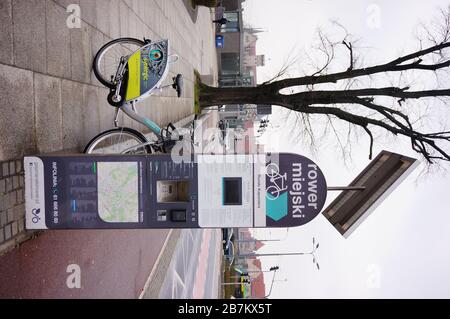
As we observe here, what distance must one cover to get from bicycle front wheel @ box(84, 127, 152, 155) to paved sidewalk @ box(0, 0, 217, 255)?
1.04ft

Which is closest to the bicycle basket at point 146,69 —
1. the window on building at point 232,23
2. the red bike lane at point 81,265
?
the red bike lane at point 81,265

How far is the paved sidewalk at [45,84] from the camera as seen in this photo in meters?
4.08

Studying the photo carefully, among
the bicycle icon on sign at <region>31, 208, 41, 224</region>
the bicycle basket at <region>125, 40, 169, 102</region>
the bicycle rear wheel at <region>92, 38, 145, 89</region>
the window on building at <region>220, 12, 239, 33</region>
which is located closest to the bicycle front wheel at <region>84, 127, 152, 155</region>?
the bicycle basket at <region>125, 40, 169, 102</region>

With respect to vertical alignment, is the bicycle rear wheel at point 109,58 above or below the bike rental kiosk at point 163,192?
above

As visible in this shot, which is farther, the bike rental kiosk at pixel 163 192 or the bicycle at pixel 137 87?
the bicycle at pixel 137 87

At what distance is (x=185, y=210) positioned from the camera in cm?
417

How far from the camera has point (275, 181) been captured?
418 cm

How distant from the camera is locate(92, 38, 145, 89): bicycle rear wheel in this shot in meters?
5.98

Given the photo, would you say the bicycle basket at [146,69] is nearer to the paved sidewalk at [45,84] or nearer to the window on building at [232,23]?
the paved sidewalk at [45,84]

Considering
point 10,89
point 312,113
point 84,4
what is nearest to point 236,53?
point 312,113

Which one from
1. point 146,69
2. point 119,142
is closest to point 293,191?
point 119,142

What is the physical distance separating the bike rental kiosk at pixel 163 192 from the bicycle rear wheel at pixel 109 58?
2.04 metres

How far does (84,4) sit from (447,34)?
8.40 m
